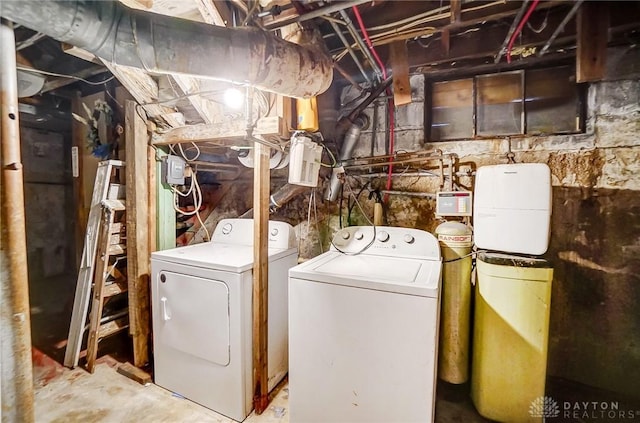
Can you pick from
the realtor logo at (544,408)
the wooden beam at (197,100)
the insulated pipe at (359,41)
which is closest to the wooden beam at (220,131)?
the wooden beam at (197,100)

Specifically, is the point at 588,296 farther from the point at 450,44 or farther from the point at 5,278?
the point at 5,278

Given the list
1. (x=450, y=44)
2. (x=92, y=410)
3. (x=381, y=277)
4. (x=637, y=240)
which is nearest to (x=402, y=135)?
(x=450, y=44)

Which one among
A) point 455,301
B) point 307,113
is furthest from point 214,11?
point 455,301

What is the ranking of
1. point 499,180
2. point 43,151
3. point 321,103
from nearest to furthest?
1. point 499,180
2. point 321,103
3. point 43,151

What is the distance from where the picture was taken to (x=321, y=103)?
7.45 feet

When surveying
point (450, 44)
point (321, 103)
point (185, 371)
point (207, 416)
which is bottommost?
point (207, 416)

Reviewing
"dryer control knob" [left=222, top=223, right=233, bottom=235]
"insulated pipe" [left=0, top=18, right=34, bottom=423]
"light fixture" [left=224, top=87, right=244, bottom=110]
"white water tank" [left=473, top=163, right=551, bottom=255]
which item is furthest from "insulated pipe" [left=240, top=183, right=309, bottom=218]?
"insulated pipe" [left=0, top=18, right=34, bottom=423]

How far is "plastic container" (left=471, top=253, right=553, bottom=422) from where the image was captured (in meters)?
Result: 1.65

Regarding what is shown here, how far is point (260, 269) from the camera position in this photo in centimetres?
183

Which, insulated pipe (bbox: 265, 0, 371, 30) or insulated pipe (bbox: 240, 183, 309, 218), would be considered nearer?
insulated pipe (bbox: 265, 0, 371, 30)

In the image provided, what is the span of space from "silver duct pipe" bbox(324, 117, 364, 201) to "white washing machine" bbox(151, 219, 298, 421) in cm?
71

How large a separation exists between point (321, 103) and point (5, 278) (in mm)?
2044

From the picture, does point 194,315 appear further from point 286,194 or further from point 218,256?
point 286,194

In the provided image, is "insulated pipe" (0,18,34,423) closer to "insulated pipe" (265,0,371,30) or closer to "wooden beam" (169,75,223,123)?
"wooden beam" (169,75,223,123)
